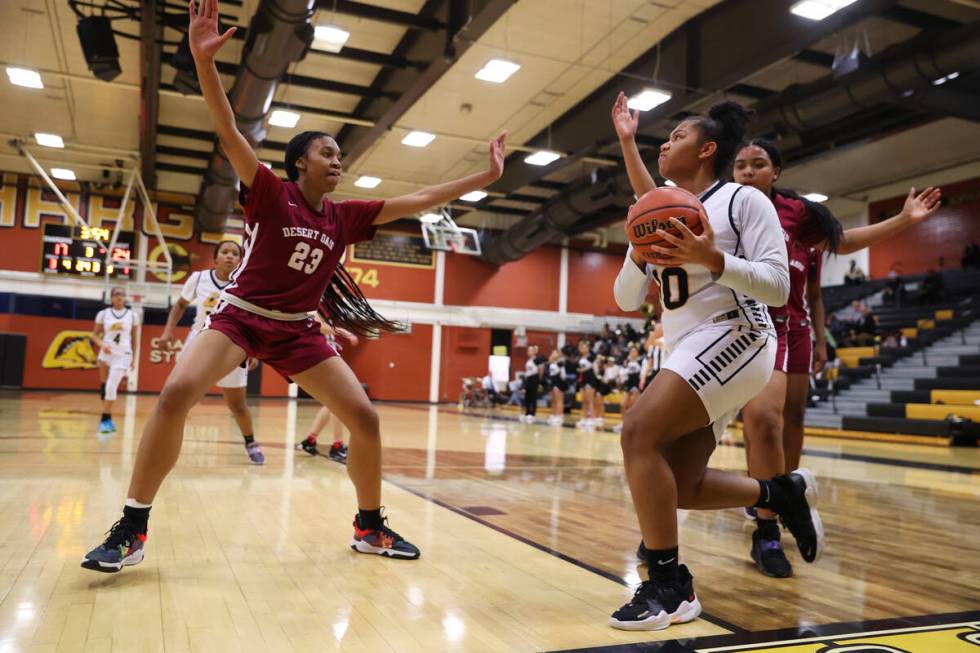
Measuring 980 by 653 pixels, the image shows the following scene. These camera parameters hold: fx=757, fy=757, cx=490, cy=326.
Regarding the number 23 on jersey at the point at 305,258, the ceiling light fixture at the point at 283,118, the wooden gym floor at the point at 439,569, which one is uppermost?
the ceiling light fixture at the point at 283,118

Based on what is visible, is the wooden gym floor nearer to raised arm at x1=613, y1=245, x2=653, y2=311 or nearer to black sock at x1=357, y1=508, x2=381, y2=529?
black sock at x1=357, y1=508, x2=381, y2=529

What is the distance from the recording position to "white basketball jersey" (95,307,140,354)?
948 centimetres

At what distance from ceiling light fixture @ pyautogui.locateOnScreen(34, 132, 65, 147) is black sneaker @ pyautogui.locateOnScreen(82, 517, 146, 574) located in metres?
16.7

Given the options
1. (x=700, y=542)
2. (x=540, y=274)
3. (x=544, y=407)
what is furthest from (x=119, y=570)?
(x=540, y=274)

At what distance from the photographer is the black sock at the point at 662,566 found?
7.85 ft

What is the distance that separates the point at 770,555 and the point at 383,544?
63.4 inches

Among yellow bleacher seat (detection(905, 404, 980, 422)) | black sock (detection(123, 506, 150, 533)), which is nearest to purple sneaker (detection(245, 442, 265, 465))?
black sock (detection(123, 506, 150, 533))

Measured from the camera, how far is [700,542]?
12.2 ft

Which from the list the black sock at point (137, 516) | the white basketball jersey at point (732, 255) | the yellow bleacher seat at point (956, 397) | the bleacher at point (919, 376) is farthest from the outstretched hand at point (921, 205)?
the yellow bleacher seat at point (956, 397)

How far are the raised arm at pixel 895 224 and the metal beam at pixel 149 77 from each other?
914 centimetres

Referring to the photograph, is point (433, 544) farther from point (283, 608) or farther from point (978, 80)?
point (978, 80)

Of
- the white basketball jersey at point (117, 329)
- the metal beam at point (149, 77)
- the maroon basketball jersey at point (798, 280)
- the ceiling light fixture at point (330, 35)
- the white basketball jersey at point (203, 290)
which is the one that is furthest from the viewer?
the ceiling light fixture at point (330, 35)

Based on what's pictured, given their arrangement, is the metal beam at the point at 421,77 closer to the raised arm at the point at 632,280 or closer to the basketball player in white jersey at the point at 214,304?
the basketball player in white jersey at the point at 214,304

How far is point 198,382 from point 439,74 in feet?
31.4
